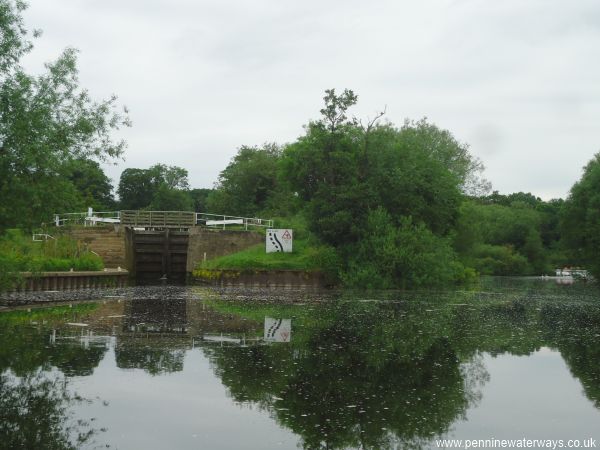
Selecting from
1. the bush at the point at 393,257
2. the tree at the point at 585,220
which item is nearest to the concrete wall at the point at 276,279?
the bush at the point at 393,257

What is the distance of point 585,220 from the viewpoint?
178 ft

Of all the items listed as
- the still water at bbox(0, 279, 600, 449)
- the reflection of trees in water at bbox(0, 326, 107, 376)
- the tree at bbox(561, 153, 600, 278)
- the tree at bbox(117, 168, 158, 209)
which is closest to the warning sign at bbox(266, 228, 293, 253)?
the tree at bbox(561, 153, 600, 278)

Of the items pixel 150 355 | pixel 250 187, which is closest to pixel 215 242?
pixel 250 187

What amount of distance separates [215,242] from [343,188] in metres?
11.7

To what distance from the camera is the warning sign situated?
141ft

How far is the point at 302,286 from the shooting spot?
131 ft

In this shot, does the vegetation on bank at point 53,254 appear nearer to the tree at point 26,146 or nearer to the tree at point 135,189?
the tree at point 26,146

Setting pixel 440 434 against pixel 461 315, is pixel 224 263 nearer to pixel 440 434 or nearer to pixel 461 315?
pixel 461 315

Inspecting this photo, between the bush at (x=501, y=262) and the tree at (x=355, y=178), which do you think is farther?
the bush at (x=501, y=262)

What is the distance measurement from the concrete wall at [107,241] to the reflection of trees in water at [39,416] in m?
36.6

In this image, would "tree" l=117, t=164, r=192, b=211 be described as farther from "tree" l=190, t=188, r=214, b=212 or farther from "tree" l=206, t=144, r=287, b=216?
"tree" l=206, t=144, r=287, b=216

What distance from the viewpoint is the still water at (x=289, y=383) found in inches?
275

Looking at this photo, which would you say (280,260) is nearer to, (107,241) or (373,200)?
(373,200)

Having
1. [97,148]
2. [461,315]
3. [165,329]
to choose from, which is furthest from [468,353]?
[97,148]
